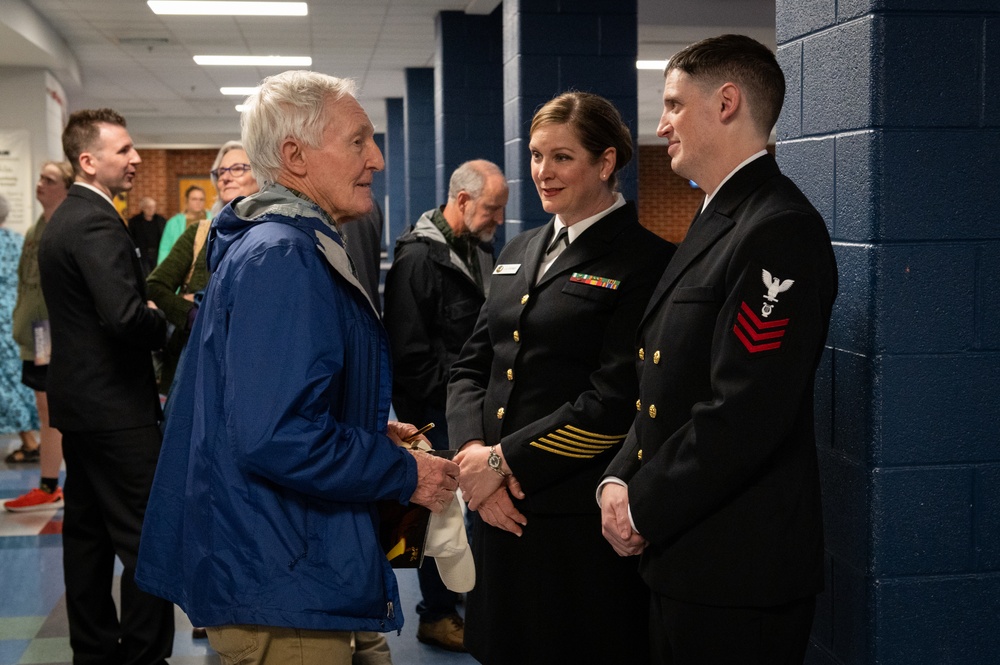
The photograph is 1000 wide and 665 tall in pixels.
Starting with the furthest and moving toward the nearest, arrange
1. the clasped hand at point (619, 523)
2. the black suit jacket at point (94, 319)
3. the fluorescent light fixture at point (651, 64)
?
the fluorescent light fixture at point (651, 64) < the black suit jacket at point (94, 319) < the clasped hand at point (619, 523)

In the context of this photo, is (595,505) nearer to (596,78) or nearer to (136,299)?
(136,299)

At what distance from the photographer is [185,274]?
3.53m

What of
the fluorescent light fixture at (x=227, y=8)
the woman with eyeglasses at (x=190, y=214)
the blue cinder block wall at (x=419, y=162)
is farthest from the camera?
the blue cinder block wall at (x=419, y=162)

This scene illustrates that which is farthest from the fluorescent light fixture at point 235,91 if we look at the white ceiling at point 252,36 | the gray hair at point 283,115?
the gray hair at point 283,115

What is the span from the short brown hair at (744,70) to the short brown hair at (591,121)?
55cm

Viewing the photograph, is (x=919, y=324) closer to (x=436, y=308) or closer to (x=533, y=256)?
(x=533, y=256)

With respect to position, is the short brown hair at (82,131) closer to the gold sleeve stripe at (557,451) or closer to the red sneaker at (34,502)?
the gold sleeve stripe at (557,451)

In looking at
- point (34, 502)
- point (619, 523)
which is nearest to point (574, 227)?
point (619, 523)

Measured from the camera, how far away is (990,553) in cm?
187

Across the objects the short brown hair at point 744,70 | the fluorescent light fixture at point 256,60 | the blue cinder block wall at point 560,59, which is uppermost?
the fluorescent light fixture at point 256,60

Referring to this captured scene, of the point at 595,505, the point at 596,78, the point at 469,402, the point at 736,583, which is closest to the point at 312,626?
the point at 736,583

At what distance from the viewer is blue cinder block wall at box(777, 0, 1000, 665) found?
1784 millimetres

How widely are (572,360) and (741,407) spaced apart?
2.33ft

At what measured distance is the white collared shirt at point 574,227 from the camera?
2.29 metres
